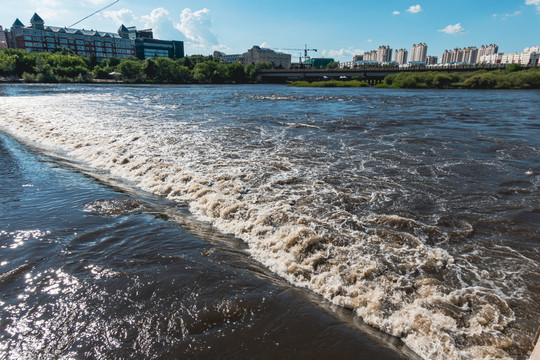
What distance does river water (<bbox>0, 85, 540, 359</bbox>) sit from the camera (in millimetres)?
4008

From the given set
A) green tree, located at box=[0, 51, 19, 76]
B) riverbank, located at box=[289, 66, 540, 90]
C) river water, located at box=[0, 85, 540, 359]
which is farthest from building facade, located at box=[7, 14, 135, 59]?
river water, located at box=[0, 85, 540, 359]

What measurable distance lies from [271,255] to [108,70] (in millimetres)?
146008

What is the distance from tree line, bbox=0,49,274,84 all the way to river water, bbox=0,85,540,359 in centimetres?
12024

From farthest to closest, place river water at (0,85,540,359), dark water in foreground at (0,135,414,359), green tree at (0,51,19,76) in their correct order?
green tree at (0,51,19,76) → river water at (0,85,540,359) → dark water in foreground at (0,135,414,359)

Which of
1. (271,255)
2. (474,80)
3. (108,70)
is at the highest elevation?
(108,70)

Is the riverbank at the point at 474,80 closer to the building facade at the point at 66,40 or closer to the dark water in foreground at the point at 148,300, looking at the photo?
the dark water in foreground at the point at 148,300

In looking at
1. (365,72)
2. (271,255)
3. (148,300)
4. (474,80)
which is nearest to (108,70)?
(365,72)

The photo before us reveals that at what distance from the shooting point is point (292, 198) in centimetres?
867

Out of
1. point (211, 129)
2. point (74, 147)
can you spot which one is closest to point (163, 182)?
point (74, 147)

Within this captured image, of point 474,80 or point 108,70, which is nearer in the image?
point 474,80

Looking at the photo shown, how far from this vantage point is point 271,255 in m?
6.22

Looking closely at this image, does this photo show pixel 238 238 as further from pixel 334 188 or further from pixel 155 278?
pixel 334 188

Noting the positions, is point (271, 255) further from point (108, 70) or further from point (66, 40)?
point (66, 40)

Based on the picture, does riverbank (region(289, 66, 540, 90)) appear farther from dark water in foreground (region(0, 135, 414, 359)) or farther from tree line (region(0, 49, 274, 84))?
dark water in foreground (region(0, 135, 414, 359))
